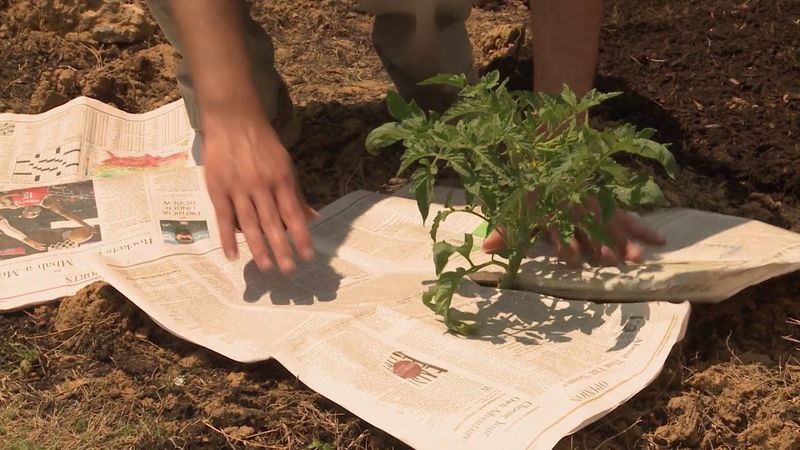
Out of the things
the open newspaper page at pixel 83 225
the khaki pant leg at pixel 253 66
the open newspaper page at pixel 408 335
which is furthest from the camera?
the khaki pant leg at pixel 253 66

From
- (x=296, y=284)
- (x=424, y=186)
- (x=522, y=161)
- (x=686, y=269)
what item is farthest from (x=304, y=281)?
(x=686, y=269)

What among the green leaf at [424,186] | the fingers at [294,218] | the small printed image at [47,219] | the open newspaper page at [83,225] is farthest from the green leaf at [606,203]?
the small printed image at [47,219]

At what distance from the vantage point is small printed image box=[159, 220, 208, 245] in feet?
6.40

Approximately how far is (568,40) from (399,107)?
407 mm

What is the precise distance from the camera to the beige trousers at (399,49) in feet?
7.13

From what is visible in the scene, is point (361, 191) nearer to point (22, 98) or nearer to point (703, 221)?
point (703, 221)

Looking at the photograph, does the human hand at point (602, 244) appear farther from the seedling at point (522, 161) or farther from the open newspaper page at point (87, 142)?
the open newspaper page at point (87, 142)

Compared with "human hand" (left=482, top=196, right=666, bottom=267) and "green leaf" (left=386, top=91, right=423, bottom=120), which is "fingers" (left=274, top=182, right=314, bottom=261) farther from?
"human hand" (left=482, top=196, right=666, bottom=267)

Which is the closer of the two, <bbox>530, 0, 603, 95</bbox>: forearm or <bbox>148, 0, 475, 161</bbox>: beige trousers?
<bbox>530, 0, 603, 95</bbox>: forearm

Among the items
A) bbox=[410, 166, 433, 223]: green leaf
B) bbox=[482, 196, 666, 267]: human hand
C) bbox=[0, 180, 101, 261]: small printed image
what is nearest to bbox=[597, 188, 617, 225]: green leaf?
bbox=[482, 196, 666, 267]: human hand

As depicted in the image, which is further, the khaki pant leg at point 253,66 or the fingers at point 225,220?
the khaki pant leg at point 253,66

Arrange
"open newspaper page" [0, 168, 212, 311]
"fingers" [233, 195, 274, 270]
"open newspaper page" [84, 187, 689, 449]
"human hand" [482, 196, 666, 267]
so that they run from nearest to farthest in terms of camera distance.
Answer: "open newspaper page" [84, 187, 689, 449] → "fingers" [233, 195, 274, 270] → "human hand" [482, 196, 666, 267] → "open newspaper page" [0, 168, 212, 311]

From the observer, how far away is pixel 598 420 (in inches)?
55.8

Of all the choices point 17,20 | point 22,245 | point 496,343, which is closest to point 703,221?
point 496,343
